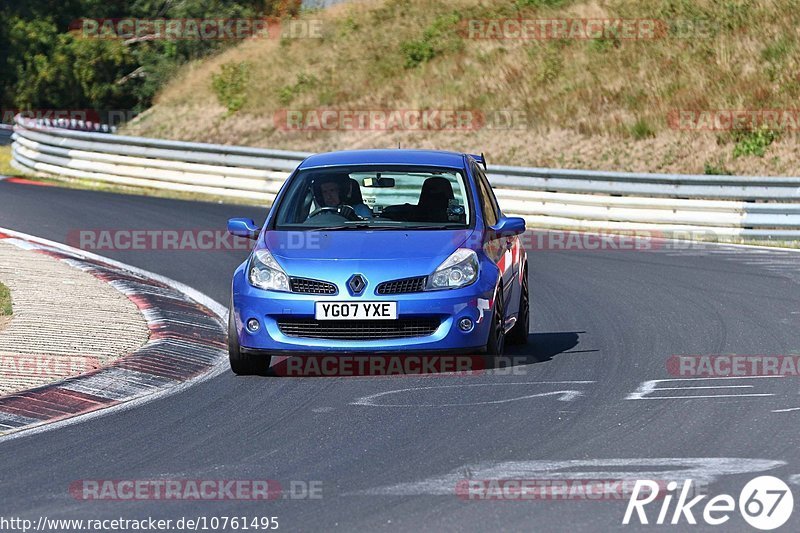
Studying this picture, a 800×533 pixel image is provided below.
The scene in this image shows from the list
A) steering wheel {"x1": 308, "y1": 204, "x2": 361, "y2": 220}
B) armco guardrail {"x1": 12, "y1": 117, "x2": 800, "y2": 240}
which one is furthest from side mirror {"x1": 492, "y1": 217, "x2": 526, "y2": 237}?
armco guardrail {"x1": 12, "y1": 117, "x2": 800, "y2": 240}

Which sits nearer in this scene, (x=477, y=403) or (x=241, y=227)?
(x=477, y=403)

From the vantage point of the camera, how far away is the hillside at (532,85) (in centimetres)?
2772

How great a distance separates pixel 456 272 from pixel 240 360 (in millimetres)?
1677

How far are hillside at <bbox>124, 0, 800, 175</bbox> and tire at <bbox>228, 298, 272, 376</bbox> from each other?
17.2 m

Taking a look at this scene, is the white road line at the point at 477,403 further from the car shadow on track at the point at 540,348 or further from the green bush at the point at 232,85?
the green bush at the point at 232,85

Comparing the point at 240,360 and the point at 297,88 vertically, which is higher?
the point at 297,88

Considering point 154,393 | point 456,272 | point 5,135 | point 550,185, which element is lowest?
point 5,135

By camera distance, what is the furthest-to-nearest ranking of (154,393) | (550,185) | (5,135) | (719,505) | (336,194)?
(5,135) → (550,185) → (336,194) → (154,393) → (719,505)

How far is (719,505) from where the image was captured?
6180mm

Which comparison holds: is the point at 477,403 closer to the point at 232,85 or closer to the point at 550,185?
the point at 550,185

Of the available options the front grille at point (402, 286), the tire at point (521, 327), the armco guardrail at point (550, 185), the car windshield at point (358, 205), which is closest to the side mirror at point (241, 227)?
the car windshield at point (358, 205)

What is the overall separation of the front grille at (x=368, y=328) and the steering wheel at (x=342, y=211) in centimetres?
136

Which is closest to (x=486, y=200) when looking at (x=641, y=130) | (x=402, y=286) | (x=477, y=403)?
(x=402, y=286)

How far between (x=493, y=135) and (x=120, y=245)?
13.4m
